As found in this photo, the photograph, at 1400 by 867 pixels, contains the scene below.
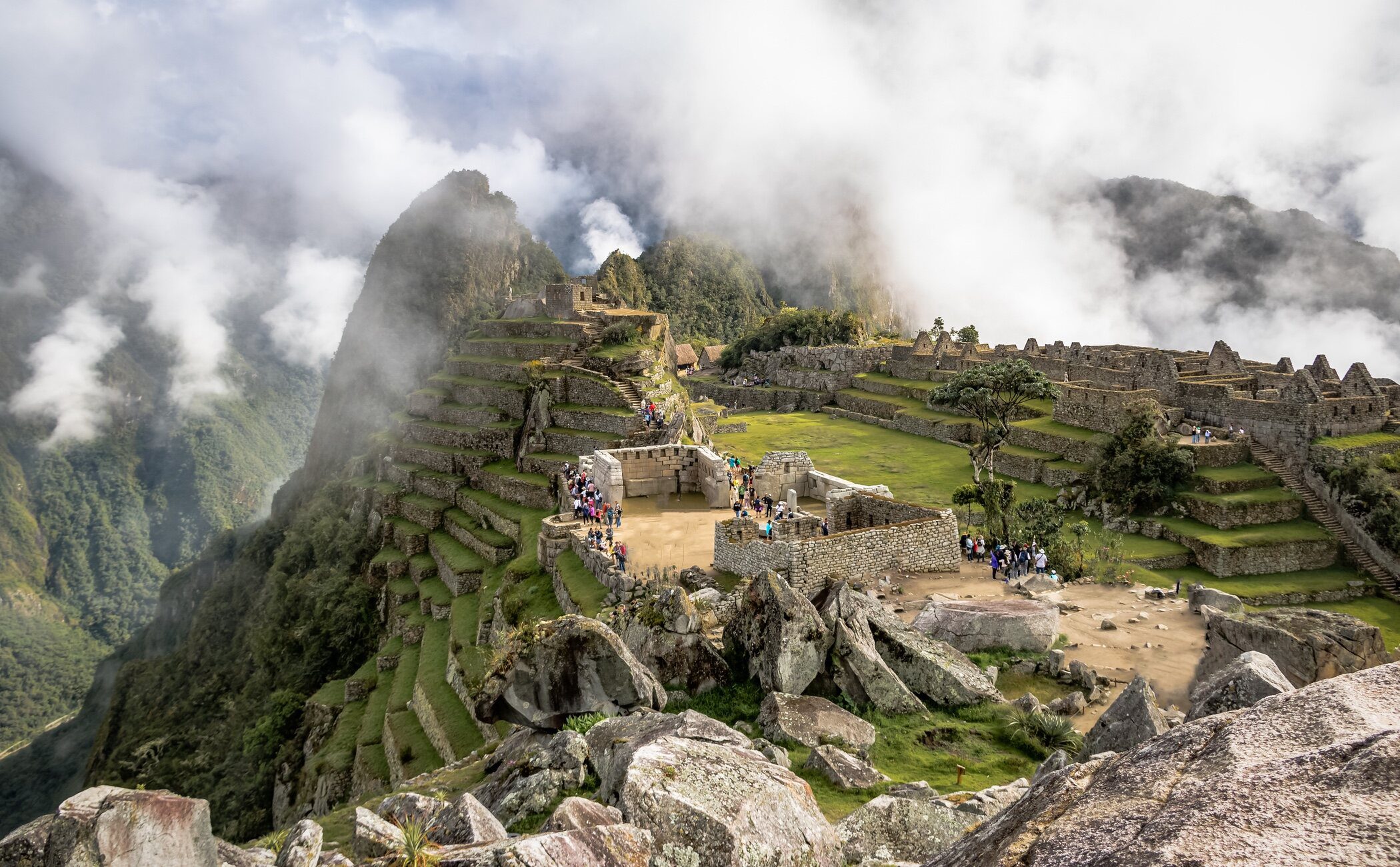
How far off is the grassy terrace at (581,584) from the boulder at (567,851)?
372 inches

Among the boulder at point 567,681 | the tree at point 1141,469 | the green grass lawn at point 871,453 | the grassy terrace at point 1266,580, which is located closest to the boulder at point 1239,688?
the boulder at point 567,681

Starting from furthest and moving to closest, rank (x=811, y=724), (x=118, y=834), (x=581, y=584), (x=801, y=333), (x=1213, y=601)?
(x=801, y=333)
(x=581, y=584)
(x=1213, y=601)
(x=811, y=724)
(x=118, y=834)

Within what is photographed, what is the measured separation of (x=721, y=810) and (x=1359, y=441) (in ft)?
111

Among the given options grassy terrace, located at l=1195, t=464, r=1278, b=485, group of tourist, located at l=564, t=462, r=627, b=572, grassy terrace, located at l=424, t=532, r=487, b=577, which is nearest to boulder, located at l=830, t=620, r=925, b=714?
group of tourist, located at l=564, t=462, r=627, b=572

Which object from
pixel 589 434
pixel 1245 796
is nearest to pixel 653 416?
pixel 589 434

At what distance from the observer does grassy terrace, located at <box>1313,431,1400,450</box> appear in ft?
91.5

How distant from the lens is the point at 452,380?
3856 centimetres

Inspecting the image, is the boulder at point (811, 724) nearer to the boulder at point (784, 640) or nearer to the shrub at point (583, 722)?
the boulder at point (784, 640)

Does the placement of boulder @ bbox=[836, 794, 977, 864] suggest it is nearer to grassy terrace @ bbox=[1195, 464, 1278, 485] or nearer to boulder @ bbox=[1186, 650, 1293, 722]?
boulder @ bbox=[1186, 650, 1293, 722]

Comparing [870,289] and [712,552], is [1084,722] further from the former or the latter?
[870,289]

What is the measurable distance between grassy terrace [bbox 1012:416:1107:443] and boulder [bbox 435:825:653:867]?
32407 millimetres

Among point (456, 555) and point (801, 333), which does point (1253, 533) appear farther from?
point (801, 333)

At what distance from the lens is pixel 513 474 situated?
29953mm

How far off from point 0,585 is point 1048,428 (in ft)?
339
